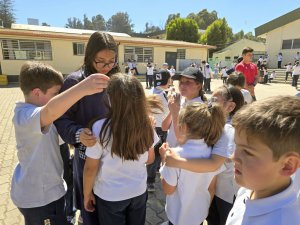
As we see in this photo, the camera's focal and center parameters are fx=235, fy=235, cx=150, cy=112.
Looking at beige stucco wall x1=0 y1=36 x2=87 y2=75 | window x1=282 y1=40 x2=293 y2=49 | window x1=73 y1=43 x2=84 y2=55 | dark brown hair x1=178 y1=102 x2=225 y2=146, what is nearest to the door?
window x1=73 y1=43 x2=84 y2=55

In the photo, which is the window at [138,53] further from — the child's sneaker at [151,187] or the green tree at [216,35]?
the green tree at [216,35]

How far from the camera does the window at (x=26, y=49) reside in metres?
17.0

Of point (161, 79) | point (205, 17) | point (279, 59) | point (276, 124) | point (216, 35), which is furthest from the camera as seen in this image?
point (205, 17)

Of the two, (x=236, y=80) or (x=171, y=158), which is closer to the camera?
(x=171, y=158)

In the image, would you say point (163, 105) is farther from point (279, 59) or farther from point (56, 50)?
point (279, 59)

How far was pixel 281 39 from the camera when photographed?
23.2m

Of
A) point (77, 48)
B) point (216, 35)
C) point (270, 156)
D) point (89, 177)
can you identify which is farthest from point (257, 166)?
point (216, 35)

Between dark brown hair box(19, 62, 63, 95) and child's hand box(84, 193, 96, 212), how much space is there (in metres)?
0.83

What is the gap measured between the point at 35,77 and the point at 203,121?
118cm

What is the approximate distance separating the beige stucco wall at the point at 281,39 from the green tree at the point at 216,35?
19.6 metres

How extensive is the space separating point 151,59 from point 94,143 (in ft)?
71.9

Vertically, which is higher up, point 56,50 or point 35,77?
point 56,50

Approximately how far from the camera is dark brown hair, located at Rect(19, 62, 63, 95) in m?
1.56

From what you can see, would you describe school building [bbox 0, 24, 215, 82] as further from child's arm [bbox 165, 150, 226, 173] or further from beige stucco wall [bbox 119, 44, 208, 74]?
child's arm [bbox 165, 150, 226, 173]
